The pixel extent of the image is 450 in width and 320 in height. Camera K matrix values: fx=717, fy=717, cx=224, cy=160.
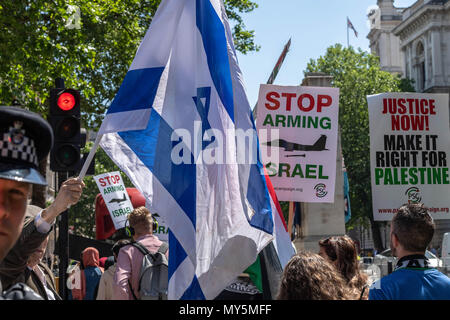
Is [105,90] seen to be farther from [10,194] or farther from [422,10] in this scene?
[422,10]

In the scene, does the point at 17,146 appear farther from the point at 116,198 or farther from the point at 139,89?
the point at 116,198

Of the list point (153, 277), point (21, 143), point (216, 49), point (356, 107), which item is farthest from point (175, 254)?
point (356, 107)

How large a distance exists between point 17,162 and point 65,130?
5.57 metres

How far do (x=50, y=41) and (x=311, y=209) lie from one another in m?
5.61

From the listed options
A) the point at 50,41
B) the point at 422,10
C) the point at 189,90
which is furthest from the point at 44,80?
the point at 422,10

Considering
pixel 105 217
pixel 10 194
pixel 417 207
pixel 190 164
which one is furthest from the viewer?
pixel 105 217

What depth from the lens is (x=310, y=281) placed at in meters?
3.29

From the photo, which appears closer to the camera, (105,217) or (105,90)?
(105,217)

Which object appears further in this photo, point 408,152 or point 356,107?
point 356,107

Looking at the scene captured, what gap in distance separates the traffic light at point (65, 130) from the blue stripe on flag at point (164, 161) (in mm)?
2028

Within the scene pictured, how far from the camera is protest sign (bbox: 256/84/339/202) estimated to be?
9.53 m

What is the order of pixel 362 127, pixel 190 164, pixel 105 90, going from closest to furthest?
pixel 190 164 < pixel 105 90 < pixel 362 127

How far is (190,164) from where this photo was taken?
502cm

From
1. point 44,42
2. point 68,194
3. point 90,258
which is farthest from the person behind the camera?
point 44,42
